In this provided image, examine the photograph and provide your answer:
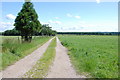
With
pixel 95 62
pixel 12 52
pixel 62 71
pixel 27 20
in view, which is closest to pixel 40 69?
pixel 62 71

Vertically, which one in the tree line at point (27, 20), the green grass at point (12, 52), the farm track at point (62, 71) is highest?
the tree line at point (27, 20)

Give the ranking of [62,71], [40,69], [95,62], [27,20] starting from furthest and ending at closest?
1. [27,20]
2. [95,62]
3. [40,69]
4. [62,71]

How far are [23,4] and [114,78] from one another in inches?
777

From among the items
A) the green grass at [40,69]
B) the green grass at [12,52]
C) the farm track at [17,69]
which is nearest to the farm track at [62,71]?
the green grass at [40,69]

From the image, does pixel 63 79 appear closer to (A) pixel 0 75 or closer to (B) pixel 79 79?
(B) pixel 79 79

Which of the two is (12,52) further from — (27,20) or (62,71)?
(27,20)

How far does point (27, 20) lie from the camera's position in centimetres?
2133

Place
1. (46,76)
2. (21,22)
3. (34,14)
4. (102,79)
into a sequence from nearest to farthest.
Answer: (102,79), (46,76), (21,22), (34,14)

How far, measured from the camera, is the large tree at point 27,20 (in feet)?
70.0

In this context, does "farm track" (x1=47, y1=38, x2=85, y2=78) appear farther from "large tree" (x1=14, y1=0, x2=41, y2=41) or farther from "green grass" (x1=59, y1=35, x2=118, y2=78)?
"large tree" (x1=14, y1=0, x2=41, y2=41)

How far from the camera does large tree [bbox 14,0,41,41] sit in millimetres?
21344

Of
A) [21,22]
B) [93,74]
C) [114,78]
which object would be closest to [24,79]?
[93,74]

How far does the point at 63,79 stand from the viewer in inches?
217

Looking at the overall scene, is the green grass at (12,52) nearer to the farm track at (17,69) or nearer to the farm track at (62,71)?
the farm track at (17,69)
